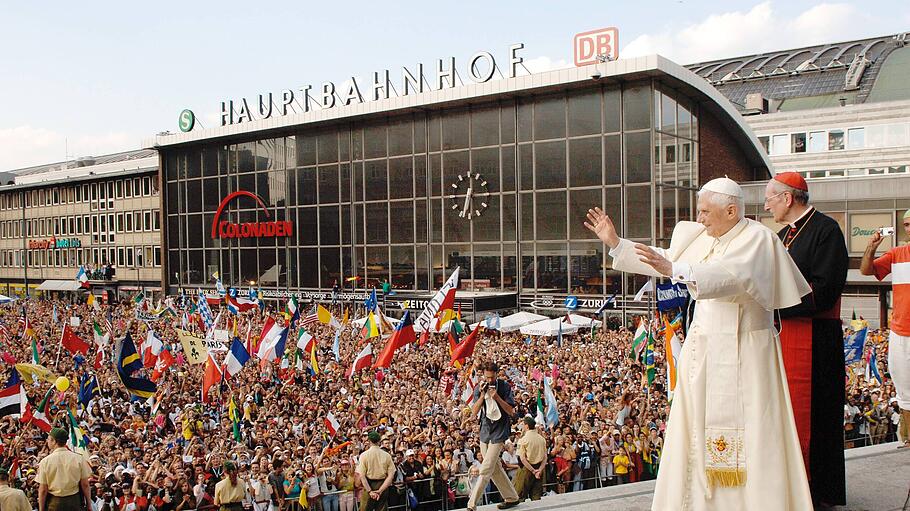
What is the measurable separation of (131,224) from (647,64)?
1759 inches

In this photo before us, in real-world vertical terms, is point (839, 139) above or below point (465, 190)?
above

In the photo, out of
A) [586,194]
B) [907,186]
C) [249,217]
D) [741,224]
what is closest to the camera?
[741,224]

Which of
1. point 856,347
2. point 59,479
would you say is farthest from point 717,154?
point 59,479

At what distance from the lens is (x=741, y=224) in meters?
4.45

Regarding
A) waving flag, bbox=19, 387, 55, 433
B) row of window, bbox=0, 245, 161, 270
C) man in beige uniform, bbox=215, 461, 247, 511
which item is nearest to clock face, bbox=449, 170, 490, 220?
waving flag, bbox=19, 387, 55, 433

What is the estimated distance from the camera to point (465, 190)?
39.9 m

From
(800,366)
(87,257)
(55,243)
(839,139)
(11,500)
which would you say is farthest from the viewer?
(55,243)

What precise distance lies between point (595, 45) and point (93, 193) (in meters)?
47.7

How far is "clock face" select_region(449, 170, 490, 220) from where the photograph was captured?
129ft

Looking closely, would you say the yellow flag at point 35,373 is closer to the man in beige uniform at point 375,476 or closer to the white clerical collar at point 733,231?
the man in beige uniform at point 375,476

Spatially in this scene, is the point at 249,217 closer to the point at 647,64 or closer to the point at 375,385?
the point at 647,64

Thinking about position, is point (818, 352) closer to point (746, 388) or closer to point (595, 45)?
point (746, 388)

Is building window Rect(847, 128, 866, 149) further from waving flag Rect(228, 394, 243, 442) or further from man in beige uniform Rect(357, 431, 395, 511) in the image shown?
man in beige uniform Rect(357, 431, 395, 511)

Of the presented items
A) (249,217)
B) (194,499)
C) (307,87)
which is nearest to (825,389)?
(194,499)
